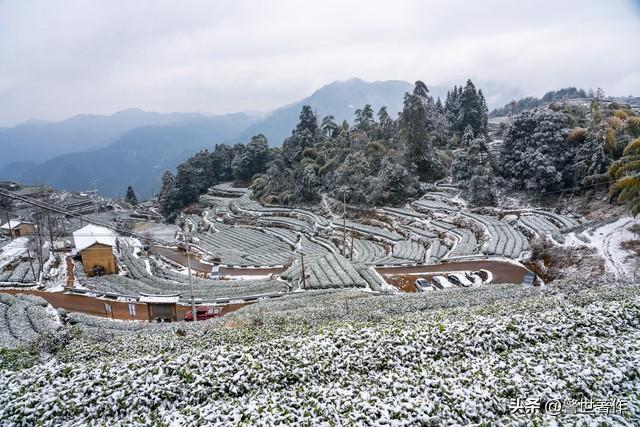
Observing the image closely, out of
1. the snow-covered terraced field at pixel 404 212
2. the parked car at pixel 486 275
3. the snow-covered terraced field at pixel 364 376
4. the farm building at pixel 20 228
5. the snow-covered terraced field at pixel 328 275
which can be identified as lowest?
the parked car at pixel 486 275

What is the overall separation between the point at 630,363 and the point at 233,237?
1868 inches

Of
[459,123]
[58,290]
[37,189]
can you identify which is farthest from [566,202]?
[37,189]

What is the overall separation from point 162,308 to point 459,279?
20980 mm

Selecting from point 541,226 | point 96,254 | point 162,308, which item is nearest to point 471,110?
point 541,226

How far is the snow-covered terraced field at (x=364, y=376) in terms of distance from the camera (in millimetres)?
7734

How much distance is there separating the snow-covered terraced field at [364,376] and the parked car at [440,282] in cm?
1314

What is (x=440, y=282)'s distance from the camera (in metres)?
25.4

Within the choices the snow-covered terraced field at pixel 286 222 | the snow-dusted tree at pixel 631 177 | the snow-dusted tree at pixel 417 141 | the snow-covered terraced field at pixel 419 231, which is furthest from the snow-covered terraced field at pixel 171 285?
the snow-dusted tree at pixel 417 141

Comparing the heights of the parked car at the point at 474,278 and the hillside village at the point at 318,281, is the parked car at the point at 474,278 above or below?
below

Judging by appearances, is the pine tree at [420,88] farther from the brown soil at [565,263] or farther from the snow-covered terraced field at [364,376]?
the snow-covered terraced field at [364,376]

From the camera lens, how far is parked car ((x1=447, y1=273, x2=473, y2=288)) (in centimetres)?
2513

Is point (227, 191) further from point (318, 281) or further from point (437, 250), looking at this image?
point (318, 281)

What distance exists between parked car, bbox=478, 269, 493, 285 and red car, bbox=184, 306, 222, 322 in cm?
1865

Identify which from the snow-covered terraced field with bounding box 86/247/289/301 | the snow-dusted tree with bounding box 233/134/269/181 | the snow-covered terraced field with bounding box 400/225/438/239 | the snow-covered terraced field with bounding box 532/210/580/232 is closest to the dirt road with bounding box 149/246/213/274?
the snow-covered terraced field with bounding box 86/247/289/301
